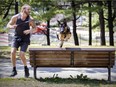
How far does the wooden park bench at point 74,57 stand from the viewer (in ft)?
31.4

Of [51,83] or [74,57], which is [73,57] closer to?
[74,57]

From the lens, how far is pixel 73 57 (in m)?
9.59

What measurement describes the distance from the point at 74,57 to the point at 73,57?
0.03 meters

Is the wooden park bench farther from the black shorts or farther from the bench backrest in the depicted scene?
the black shorts

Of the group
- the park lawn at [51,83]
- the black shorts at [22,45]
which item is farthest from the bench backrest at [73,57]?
the park lawn at [51,83]

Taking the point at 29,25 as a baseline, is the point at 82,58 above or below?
below

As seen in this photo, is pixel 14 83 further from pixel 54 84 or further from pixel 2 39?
pixel 2 39

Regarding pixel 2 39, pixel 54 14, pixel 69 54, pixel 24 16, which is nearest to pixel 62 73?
pixel 69 54

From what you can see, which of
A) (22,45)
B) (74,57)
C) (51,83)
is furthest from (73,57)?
(22,45)

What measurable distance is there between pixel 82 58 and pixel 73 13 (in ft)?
45.8

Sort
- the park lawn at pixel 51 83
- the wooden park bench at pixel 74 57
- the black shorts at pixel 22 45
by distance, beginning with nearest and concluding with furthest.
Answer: the park lawn at pixel 51 83 → the black shorts at pixel 22 45 → the wooden park bench at pixel 74 57

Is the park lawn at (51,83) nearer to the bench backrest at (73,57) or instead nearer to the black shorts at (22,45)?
the bench backrest at (73,57)

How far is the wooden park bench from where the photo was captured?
9.56 meters

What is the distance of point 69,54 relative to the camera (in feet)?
31.5
